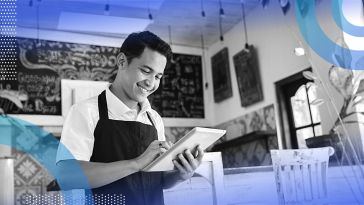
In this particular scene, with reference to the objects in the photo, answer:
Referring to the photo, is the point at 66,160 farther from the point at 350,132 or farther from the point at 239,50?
the point at 239,50

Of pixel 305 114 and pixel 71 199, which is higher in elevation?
pixel 305 114

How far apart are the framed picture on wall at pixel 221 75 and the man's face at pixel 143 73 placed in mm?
3248

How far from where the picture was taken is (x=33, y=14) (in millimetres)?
3395

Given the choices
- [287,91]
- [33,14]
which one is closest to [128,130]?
[33,14]

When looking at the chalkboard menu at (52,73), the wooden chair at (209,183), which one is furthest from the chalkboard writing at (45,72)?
the wooden chair at (209,183)

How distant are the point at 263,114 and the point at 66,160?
302 cm

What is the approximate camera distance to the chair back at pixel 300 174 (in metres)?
1.63

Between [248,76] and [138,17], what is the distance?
147cm

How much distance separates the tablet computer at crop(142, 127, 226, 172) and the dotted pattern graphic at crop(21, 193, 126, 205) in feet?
0.57

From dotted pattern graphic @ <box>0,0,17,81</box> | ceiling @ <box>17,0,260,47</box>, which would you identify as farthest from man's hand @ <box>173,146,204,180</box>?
ceiling @ <box>17,0,260,47</box>

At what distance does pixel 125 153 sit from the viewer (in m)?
1.38
